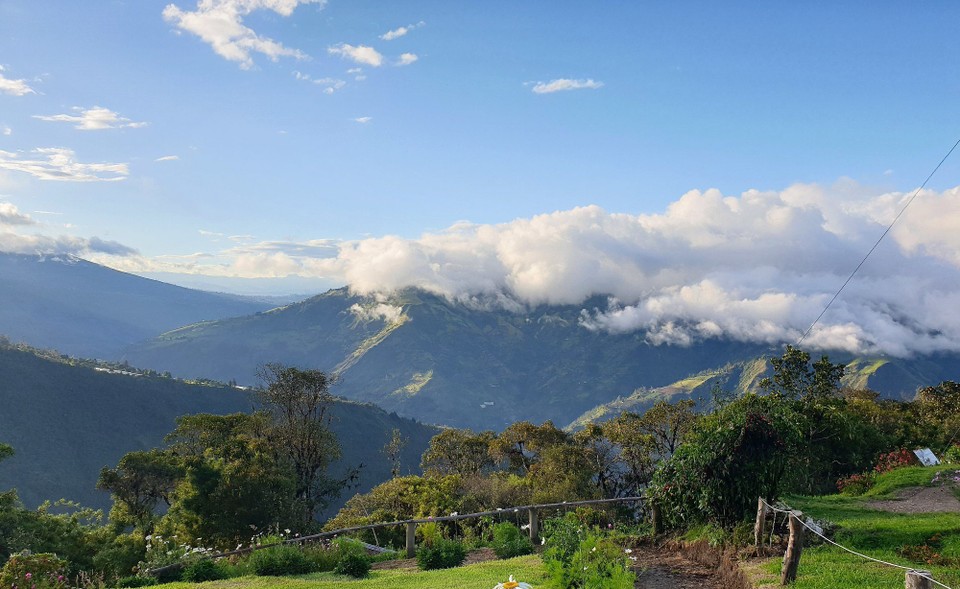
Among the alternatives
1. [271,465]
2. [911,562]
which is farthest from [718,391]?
[271,465]

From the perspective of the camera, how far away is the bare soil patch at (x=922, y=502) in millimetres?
15375

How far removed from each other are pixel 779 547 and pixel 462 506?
972 inches

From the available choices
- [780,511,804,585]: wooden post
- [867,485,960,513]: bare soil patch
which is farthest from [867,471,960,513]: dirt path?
[780,511,804,585]: wooden post

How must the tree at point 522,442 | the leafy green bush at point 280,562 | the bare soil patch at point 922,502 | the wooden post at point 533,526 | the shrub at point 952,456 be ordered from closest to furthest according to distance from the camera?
the leafy green bush at point 280,562 → the bare soil patch at point 922,502 → the wooden post at point 533,526 → the shrub at point 952,456 → the tree at point 522,442

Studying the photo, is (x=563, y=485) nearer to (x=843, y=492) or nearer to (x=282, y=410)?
(x=282, y=410)

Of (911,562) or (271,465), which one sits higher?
(911,562)

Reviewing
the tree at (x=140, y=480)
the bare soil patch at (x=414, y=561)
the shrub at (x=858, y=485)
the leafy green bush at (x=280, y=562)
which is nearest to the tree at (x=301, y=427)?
the tree at (x=140, y=480)

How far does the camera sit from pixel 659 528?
15.1m

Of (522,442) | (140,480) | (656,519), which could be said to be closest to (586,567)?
(656,519)

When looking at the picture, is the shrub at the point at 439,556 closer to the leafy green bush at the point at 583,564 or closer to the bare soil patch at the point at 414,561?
the bare soil patch at the point at 414,561

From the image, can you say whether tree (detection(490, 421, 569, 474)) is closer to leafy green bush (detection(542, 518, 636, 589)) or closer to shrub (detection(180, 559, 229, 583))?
shrub (detection(180, 559, 229, 583))

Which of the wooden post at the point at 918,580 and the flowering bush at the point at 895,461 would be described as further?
the flowering bush at the point at 895,461

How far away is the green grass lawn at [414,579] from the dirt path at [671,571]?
6.80 ft

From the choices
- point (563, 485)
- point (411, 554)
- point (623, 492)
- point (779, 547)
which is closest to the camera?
point (779, 547)
